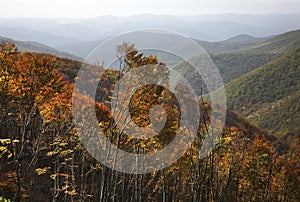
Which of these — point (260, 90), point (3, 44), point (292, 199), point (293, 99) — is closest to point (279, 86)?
point (260, 90)

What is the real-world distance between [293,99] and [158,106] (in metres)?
131

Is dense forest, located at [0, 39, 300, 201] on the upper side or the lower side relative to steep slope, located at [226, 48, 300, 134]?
upper

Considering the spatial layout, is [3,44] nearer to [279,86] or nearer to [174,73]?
[174,73]

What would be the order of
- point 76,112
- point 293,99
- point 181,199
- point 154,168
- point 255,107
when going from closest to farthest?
point 76,112 < point 154,168 < point 181,199 < point 293,99 < point 255,107

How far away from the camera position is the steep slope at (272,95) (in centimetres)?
12138

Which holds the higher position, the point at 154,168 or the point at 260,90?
the point at 154,168

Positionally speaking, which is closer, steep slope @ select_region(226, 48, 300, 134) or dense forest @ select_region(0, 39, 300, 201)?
dense forest @ select_region(0, 39, 300, 201)

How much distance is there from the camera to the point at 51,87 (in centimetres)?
1393

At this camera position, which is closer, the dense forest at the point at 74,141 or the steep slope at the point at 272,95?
the dense forest at the point at 74,141

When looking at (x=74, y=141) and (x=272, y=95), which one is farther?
(x=272, y=95)

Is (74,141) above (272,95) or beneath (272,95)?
above

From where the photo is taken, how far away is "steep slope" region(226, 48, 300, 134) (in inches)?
4779

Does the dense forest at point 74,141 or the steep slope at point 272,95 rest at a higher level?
the dense forest at point 74,141

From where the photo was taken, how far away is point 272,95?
14488 centimetres
